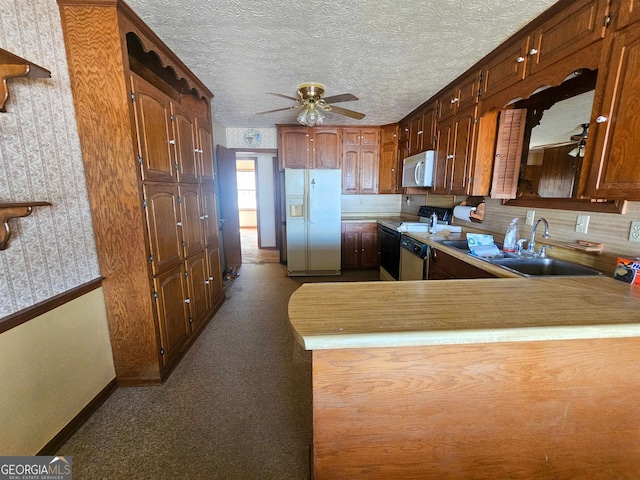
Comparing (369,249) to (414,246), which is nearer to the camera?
(414,246)

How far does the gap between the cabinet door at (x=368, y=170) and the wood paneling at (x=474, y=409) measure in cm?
367

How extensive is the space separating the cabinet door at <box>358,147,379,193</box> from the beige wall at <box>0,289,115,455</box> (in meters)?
3.68

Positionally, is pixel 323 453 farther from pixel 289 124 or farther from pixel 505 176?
pixel 289 124

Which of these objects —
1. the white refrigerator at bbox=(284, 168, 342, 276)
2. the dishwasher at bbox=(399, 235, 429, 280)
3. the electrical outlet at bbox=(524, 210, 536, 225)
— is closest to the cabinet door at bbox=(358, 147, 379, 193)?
the white refrigerator at bbox=(284, 168, 342, 276)

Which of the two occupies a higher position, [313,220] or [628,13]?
[628,13]

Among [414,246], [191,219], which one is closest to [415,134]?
[414,246]

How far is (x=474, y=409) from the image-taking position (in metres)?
0.91

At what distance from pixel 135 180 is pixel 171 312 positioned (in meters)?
1.02

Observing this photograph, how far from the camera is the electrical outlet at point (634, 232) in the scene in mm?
1338

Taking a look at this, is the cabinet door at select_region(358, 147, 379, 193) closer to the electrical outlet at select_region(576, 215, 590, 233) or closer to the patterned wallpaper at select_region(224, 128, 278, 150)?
the patterned wallpaper at select_region(224, 128, 278, 150)

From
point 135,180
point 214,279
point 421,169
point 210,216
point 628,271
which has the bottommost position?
point 214,279

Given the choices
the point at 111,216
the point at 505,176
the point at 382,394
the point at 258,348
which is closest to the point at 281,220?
the point at 258,348

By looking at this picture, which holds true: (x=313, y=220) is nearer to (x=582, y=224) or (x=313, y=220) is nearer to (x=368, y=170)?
(x=368, y=170)

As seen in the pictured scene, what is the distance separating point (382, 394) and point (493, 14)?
2167mm
